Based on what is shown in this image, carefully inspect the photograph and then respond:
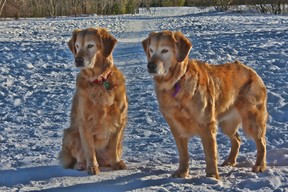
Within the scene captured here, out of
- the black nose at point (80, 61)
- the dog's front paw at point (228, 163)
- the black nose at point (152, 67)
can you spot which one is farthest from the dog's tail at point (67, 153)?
the dog's front paw at point (228, 163)

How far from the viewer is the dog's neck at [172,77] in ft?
16.7

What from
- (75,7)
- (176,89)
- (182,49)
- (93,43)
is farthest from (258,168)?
(75,7)

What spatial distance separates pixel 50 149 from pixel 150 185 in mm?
2126

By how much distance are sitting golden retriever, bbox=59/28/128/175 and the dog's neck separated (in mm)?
657

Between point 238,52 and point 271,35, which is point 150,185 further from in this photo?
point 271,35

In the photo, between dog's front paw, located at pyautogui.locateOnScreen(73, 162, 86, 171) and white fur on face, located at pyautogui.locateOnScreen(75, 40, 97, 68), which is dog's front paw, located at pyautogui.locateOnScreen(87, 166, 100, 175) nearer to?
dog's front paw, located at pyautogui.locateOnScreen(73, 162, 86, 171)

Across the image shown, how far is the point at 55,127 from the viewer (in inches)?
318

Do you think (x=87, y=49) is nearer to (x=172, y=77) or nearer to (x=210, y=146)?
(x=172, y=77)

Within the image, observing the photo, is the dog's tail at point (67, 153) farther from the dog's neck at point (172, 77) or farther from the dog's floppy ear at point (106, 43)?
the dog's neck at point (172, 77)

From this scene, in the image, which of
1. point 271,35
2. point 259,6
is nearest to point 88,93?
point 271,35

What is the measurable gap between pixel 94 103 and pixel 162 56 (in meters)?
0.92

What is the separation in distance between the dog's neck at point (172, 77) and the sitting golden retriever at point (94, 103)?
0.66m

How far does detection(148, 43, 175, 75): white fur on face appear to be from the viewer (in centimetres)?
501

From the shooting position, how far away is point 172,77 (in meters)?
5.08
